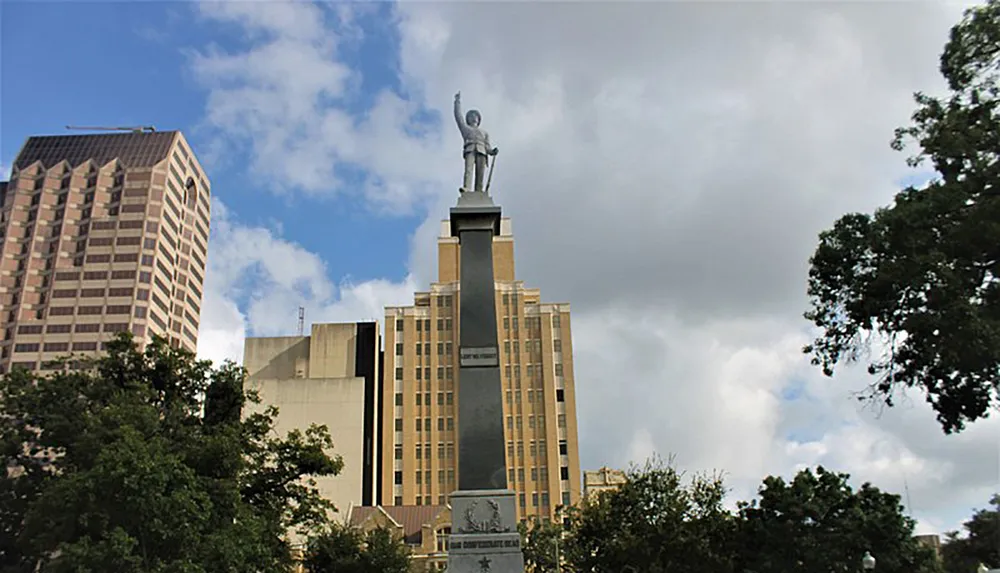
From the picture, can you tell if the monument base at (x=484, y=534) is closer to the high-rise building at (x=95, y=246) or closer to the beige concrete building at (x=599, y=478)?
the beige concrete building at (x=599, y=478)

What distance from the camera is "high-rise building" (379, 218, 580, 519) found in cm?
6856

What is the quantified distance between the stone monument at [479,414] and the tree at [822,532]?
47.2 ft

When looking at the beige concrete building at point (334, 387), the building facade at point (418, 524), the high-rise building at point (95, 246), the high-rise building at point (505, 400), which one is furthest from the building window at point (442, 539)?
the high-rise building at point (95, 246)

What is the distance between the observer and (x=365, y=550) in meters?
32.1

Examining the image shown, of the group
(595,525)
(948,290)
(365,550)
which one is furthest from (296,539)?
(948,290)

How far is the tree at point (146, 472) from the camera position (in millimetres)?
19844

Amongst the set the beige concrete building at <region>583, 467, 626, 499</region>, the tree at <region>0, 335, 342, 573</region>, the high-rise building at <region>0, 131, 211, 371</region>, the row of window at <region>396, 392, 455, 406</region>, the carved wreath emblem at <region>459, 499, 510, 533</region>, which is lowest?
the carved wreath emblem at <region>459, 499, 510, 533</region>

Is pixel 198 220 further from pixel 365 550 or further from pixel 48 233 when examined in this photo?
pixel 365 550

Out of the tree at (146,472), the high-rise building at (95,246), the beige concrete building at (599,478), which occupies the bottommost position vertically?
the tree at (146,472)

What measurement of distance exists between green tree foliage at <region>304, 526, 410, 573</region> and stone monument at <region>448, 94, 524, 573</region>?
49.9ft

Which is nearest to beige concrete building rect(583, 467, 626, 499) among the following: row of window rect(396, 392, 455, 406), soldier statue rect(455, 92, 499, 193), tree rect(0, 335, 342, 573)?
row of window rect(396, 392, 455, 406)

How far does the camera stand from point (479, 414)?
57.1 feet

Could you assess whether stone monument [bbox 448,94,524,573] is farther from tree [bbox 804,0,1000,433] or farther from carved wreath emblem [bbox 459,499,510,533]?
tree [bbox 804,0,1000,433]

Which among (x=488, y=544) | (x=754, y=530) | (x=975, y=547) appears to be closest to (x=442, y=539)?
(x=754, y=530)
